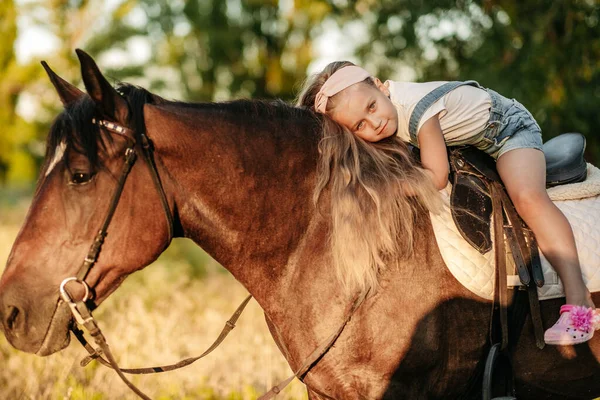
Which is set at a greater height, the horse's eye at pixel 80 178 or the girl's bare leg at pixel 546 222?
the horse's eye at pixel 80 178

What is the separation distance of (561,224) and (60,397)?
11.0ft

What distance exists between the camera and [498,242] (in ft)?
8.78

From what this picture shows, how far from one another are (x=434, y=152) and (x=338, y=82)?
0.58 m

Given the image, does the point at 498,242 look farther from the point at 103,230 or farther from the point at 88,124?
the point at 88,124

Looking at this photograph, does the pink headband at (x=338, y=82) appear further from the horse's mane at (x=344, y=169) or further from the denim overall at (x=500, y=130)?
the denim overall at (x=500, y=130)

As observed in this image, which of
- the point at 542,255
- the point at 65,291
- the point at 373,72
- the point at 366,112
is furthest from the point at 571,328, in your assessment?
the point at 373,72

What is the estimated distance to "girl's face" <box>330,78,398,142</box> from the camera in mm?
2805

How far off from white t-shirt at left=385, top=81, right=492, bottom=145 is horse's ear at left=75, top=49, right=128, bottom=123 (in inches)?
49.9

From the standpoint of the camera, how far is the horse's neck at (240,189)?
2576 mm

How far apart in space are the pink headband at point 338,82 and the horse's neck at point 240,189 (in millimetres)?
301

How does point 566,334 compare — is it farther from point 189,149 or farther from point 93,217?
point 93,217

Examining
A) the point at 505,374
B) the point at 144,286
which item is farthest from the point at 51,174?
the point at 144,286

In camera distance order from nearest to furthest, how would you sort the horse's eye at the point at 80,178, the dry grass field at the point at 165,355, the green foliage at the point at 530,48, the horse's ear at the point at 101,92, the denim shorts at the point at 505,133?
the horse's ear at the point at 101,92 → the horse's eye at the point at 80,178 → the denim shorts at the point at 505,133 → the dry grass field at the point at 165,355 → the green foliage at the point at 530,48

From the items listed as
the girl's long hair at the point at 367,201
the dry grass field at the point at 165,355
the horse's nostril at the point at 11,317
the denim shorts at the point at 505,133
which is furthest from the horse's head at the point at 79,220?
the denim shorts at the point at 505,133
